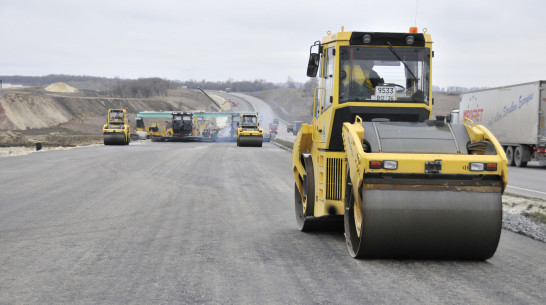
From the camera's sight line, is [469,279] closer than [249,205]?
Yes

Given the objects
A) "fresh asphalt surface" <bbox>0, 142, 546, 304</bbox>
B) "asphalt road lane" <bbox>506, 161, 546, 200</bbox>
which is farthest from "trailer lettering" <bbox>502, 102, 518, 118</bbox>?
"fresh asphalt surface" <bbox>0, 142, 546, 304</bbox>

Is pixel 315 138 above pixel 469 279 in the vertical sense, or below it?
above

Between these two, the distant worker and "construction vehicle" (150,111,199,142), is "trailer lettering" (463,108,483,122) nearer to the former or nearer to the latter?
the distant worker

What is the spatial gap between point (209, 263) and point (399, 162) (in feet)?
8.04

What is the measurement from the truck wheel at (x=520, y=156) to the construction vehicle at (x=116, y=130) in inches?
1190

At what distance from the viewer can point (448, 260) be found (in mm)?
7398

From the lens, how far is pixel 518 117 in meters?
28.8

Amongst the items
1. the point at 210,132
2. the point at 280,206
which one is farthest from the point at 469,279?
the point at 210,132

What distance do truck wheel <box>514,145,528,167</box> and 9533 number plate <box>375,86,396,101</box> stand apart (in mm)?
22139

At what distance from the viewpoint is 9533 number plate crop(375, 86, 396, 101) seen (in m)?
8.61

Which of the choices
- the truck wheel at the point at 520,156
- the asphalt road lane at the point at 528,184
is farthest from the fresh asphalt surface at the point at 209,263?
the truck wheel at the point at 520,156

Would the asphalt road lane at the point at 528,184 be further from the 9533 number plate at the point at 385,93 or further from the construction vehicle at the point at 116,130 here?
the construction vehicle at the point at 116,130

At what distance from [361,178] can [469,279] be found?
150 cm

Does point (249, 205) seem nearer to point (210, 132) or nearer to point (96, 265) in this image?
point (96, 265)
